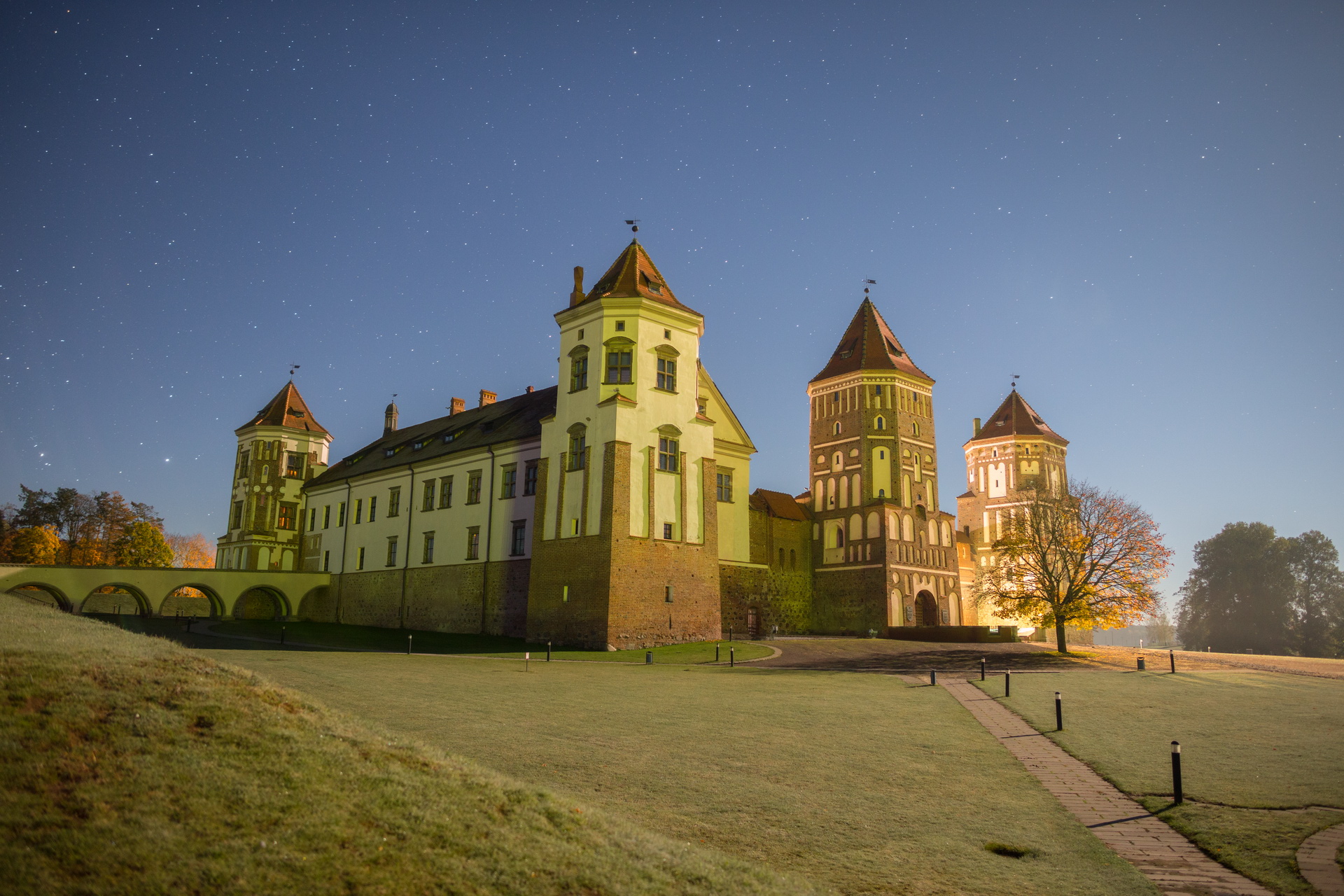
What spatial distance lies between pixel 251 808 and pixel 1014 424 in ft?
251

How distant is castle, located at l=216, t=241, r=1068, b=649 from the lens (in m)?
36.3

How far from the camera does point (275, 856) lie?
18.1 feet

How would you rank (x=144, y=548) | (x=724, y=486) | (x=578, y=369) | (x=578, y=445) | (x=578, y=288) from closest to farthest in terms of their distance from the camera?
(x=578, y=445) < (x=578, y=369) < (x=578, y=288) < (x=724, y=486) < (x=144, y=548)

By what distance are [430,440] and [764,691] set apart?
1436 inches

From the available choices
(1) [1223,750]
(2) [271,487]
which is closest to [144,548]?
(2) [271,487]

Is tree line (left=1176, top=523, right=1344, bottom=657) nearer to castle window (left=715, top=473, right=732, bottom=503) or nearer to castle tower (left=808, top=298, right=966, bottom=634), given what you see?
castle tower (left=808, top=298, right=966, bottom=634)

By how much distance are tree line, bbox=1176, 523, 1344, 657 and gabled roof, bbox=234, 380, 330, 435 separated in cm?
9492

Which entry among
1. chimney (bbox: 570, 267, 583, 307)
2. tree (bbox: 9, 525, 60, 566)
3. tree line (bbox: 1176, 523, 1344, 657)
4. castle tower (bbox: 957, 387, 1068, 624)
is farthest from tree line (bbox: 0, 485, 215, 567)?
tree line (bbox: 1176, 523, 1344, 657)

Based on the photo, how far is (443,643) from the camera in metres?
Result: 38.0

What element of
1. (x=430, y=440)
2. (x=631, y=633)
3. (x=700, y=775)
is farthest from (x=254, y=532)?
(x=700, y=775)

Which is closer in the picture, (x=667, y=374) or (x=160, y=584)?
(x=667, y=374)

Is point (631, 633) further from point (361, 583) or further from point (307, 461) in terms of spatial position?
point (307, 461)

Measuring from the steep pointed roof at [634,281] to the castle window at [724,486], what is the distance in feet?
36.0

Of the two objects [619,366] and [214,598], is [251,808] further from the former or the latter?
[214,598]
